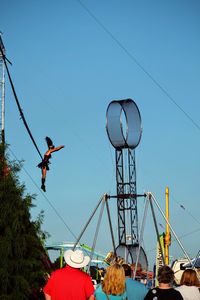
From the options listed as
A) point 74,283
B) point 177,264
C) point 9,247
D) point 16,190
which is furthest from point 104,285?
point 177,264

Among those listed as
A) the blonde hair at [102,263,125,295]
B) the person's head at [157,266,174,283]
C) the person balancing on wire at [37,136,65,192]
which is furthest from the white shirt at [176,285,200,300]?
the person balancing on wire at [37,136,65,192]

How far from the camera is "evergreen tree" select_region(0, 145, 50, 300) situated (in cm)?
1202

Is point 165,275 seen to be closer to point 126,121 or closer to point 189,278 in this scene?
point 189,278

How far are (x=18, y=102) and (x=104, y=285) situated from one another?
14.5 metres

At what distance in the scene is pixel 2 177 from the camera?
13.3m

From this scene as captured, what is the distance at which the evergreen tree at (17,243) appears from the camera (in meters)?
12.0

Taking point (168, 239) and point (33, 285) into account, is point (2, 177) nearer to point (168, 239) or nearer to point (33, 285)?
point (33, 285)

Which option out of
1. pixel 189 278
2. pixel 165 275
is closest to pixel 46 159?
pixel 189 278

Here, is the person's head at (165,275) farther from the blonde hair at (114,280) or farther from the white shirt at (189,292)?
the white shirt at (189,292)

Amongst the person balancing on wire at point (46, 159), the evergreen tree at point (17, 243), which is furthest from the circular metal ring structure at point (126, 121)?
Result: the evergreen tree at point (17, 243)

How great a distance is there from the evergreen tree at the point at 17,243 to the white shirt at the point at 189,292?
4.78 metres

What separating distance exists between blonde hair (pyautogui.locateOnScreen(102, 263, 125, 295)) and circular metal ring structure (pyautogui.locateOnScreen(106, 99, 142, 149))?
24.6m

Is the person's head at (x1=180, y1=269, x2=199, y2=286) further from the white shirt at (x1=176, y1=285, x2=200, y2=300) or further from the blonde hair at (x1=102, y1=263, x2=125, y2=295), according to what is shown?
the blonde hair at (x1=102, y1=263, x2=125, y2=295)

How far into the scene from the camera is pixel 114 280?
6672mm
